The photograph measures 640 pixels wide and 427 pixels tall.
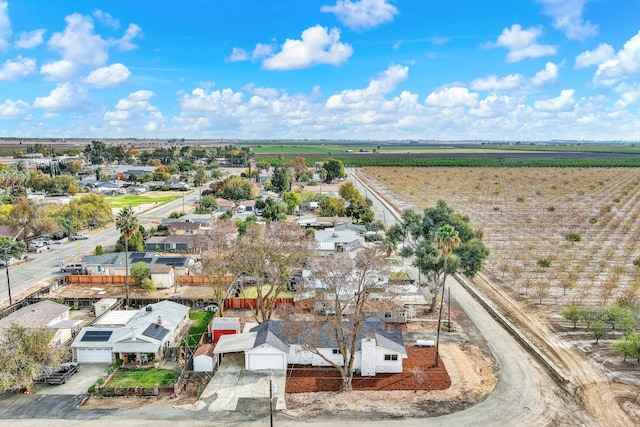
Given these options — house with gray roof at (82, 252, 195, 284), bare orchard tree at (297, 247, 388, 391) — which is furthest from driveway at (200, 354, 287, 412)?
house with gray roof at (82, 252, 195, 284)

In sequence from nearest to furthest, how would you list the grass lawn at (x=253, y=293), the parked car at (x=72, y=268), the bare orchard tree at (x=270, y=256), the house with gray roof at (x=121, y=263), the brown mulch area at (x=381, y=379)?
the brown mulch area at (x=381, y=379) → the bare orchard tree at (x=270, y=256) → the grass lawn at (x=253, y=293) → the house with gray roof at (x=121, y=263) → the parked car at (x=72, y=268)

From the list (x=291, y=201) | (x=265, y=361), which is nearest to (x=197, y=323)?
(x=265, y=361)

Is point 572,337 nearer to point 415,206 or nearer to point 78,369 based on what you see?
point 78,369

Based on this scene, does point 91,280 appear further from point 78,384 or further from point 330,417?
point 330,417

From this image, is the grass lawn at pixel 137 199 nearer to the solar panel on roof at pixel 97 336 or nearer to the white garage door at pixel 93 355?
the solar panel on roof at pixel 97 336

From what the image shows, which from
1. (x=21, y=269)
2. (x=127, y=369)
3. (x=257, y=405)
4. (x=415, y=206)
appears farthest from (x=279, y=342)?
(x=415, y=206)

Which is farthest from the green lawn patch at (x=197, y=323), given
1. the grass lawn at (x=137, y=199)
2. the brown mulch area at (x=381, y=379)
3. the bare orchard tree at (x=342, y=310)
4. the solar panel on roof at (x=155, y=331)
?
the grass lawn at (x=137, y=199)

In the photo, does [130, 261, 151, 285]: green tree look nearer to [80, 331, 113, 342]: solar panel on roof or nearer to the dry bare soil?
[80, 331, 113, 342]: solar panel on roof

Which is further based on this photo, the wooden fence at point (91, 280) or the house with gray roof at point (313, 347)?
the wooden fence at point (91, 280)
